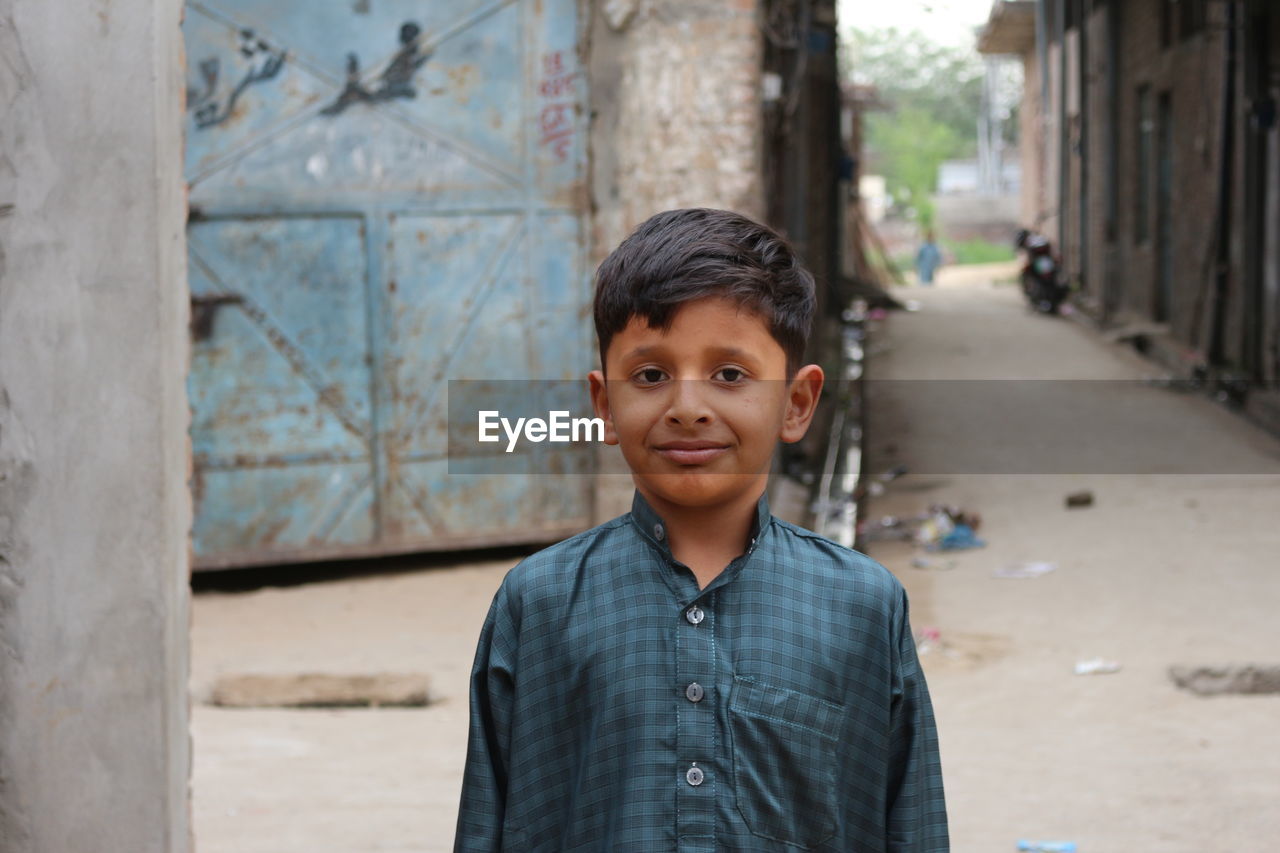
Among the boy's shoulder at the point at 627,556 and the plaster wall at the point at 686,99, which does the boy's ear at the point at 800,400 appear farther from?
the plaster wall at the point at 686,99

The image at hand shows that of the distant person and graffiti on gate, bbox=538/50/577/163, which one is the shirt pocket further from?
the distant person

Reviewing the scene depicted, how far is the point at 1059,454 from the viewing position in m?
9.34

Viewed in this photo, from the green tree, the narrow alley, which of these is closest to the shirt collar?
the narrow alley

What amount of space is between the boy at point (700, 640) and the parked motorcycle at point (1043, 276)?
17859 millimetres

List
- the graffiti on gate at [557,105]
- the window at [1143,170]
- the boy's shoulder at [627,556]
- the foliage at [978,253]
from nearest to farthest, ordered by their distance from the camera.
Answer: the boy's shoulder at [627,556] < the graffiti on gate at [557,105] < the window at [1143,170] < the foliage at [978,253]

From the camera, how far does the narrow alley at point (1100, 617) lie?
12.9ft

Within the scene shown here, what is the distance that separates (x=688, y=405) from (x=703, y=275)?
0.14 meters

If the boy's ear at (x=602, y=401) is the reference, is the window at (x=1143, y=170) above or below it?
above

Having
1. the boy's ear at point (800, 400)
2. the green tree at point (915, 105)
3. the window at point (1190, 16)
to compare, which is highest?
the green tree at point (915, 105)

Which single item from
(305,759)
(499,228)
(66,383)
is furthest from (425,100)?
(66,383)

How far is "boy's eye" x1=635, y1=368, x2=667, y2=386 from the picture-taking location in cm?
165

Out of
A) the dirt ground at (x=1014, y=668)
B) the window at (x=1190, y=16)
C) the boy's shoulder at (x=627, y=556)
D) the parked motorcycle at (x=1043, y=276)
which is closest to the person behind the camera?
the boy's shoulder at (x=627, y=556)

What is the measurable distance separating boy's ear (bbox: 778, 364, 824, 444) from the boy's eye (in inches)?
6.6

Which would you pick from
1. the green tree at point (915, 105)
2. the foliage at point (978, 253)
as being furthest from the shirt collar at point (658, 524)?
the green tree at point (915, 105)
